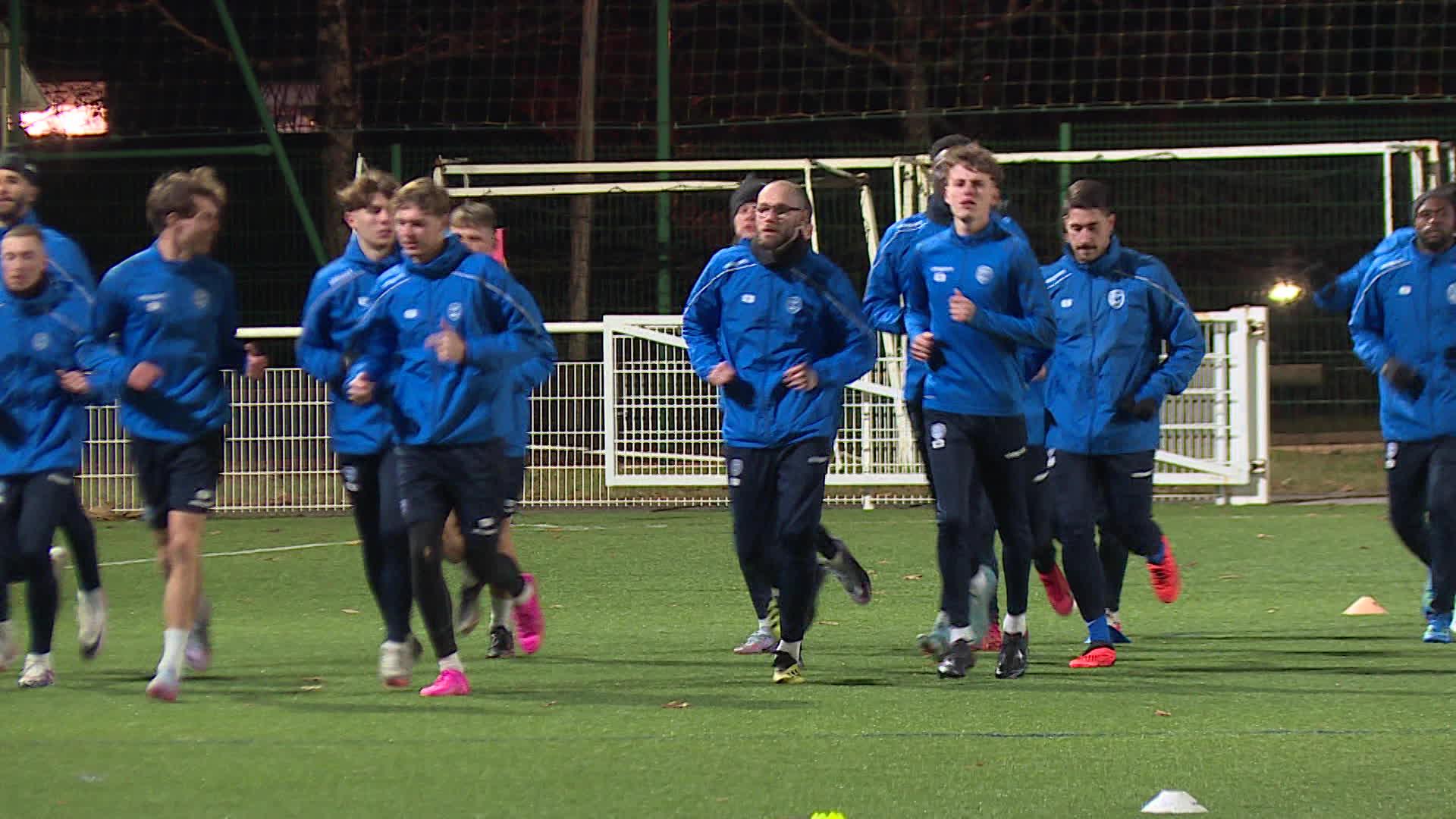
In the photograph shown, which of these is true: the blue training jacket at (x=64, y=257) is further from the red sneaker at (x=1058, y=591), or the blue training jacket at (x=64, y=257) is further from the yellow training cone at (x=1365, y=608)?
the yellow training cone at (x=1365, y=608)

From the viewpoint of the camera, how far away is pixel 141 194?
Answer: 75.5 feet

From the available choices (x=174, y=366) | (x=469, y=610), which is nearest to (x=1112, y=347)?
(x=469, y=610)

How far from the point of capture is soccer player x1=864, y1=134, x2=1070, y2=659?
8180mm

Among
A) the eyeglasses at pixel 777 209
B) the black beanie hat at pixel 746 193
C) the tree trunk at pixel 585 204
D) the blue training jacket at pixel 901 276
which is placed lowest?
the blue training jacket at pixel 901 276

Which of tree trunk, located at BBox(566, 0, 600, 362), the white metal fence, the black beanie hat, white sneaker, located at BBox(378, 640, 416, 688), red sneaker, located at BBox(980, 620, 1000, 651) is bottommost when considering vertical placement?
red sneaker, located at BBox(980, 620, 1000, 651)

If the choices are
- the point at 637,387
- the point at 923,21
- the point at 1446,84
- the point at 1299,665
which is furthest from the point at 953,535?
the point at 1446,84

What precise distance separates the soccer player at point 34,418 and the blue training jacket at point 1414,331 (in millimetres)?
5143

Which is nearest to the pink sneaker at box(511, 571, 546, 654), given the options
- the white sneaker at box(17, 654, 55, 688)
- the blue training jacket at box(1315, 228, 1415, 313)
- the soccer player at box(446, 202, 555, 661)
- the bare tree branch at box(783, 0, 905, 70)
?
the soccer player at box(446, 202, 555, 661)

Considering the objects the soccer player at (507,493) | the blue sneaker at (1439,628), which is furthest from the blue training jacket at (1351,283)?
the soccer player at (507,493)

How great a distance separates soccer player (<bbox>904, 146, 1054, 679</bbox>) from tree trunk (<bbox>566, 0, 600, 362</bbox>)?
1219 centimetres

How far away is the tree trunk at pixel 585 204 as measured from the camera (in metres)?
21.0

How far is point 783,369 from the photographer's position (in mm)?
8062

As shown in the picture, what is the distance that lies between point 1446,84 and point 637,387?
16763 millimetres

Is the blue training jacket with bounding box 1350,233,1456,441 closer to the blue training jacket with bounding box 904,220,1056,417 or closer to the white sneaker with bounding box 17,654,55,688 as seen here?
the blue training jacket with bounding box 904,220,1056,417
